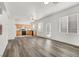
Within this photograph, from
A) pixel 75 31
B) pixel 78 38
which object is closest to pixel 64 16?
pixel 75 31

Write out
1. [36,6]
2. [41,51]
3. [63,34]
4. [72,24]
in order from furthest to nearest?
[63,34] → [72,24] → [36,6] → [41,51]

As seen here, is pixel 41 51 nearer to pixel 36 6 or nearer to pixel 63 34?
pixel 36 6

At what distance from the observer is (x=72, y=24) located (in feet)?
23.7

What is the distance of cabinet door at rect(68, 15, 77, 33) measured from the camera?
689cm

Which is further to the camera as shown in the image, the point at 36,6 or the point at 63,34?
the point at 63,34

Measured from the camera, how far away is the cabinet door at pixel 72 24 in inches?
271

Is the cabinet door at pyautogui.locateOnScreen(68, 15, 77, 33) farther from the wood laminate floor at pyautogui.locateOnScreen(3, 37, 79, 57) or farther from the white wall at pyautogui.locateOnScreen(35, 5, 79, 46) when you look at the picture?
the wood laminate floor at pyautogui.locateOnScreen(3, 37, 79, 57)

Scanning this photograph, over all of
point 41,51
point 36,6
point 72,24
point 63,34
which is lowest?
point 41,51

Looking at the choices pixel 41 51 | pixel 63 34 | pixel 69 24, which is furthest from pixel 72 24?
pixel 41 51

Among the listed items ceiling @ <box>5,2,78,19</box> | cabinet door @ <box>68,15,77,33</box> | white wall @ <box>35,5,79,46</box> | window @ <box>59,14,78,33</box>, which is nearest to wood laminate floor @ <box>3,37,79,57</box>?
white wall @ <box>35,5,79,46</box>

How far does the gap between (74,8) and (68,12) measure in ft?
2.48

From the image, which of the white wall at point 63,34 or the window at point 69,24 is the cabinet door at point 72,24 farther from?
the white wall at point 63,34

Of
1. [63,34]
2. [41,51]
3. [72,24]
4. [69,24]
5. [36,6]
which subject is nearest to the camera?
[41,51]

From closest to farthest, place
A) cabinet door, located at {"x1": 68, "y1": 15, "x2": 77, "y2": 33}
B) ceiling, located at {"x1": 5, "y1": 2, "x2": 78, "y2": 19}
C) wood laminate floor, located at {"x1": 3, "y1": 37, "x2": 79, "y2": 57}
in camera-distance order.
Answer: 1. wood laminate floor, located at {"x1": 3, "y1": 37, "x2": 79, "y2": 57}
2. ceiling, located at {"x1": 5, "y1": 2, "x2": 78, "y2": 19}
3. cabinet door, located at {"x1": 68, "y1": 15, "x2": 77, "y2": 33}
